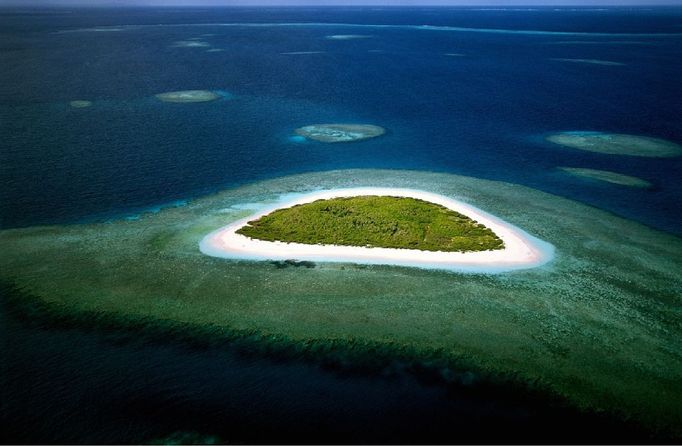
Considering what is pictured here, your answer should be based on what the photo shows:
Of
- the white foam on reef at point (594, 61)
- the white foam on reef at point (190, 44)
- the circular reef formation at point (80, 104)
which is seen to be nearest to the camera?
the circular reef formation at point (80, 104)

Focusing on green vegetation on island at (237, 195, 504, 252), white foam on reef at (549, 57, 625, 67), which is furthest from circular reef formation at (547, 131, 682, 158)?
white foam on reef at (549, 57, 625, 67)

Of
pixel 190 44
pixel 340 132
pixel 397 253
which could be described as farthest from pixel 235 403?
pixel 190 44

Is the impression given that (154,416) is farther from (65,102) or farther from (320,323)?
(65,102)

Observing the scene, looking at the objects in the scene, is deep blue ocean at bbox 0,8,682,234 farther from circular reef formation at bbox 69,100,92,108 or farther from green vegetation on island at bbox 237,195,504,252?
green vegetation on island at bbox 237,195,504,252

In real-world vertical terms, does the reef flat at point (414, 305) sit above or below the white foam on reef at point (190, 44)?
below

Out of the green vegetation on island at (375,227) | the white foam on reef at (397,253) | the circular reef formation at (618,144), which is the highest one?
the circular reef formation at (618,144)

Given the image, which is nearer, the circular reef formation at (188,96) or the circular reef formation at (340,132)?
the circular reef formation at (340,132)

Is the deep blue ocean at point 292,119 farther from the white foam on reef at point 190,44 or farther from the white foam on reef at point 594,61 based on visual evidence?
the white foam on reef at point 190,44

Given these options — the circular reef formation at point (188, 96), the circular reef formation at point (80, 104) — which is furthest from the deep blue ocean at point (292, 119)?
the circular reef formation at point (188, 96)
